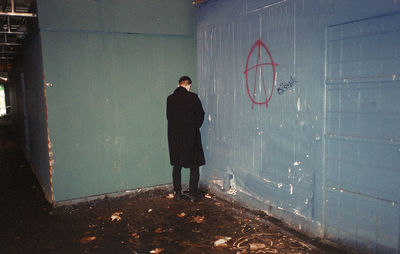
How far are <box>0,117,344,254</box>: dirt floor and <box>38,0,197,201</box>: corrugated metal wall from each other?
37cm

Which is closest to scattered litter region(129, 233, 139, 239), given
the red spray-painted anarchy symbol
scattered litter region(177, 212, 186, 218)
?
scattered litter region(177, 212, 186, 218)

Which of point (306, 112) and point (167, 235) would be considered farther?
point (167, 235)

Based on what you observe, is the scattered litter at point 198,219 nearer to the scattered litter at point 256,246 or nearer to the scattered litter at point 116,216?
the scattered litter at point 256,246

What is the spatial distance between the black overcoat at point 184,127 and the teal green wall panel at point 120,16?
3.92ft

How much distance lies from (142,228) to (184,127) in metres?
1.53

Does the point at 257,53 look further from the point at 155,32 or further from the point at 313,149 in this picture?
the point at 155,32

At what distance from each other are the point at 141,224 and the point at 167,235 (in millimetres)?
519

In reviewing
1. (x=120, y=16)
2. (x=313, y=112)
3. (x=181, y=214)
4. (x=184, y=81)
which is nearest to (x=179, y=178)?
(x=181, y=214)

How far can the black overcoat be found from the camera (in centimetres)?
443

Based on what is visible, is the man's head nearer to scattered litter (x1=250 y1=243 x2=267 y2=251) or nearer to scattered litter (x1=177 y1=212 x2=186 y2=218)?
scattered litter (x1=177 y1=212 x2=186 y2=218)

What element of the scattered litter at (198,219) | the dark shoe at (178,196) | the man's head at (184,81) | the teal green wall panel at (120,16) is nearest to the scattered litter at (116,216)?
the dark shoe at (178,196)

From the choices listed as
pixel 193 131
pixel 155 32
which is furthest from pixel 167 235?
pixel 155 32

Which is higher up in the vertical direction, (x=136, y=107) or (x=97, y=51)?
(x=97, y=51)

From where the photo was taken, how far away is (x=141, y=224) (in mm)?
3887
